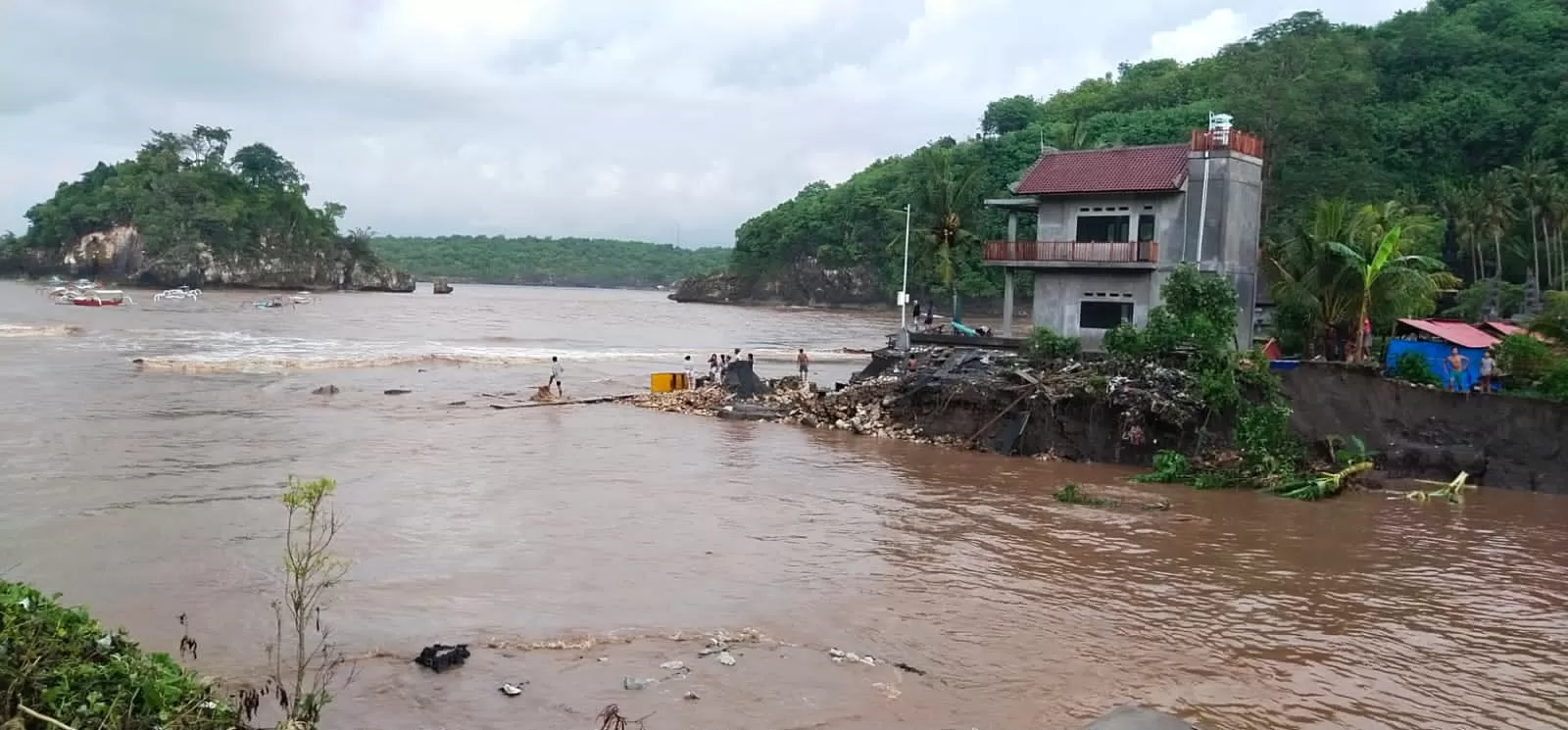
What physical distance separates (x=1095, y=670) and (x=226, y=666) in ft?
30.7

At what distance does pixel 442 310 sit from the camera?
98.0 m

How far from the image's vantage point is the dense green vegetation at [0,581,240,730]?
7.02 m

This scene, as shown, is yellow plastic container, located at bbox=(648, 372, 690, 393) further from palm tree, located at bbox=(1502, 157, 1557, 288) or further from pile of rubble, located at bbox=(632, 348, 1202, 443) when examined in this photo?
palm tree, located at bbox=(1502, 157, 1557, 288)

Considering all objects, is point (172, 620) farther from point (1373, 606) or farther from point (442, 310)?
point (442, 310)

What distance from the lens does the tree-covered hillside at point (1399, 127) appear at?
46.5 m

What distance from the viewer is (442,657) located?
11.1 metres

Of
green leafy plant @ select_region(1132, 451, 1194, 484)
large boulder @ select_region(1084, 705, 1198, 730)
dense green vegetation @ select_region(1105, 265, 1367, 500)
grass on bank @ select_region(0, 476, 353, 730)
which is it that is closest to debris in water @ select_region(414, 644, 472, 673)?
grass on bank @ select_region(0, 476, 353, 730)

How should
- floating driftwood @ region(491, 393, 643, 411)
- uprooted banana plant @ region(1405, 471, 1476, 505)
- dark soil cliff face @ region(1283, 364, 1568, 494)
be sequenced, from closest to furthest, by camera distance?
uprooted banana plant @ region(1405, 471, 1476, 505) < dark soil cliff face @ region(1283, 364, 1568, 494) < floating driftwood @ region(491, 393, 643, 411)

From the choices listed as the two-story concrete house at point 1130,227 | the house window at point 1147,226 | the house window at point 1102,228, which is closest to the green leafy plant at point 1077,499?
the two-story concrete house at point 1130,227

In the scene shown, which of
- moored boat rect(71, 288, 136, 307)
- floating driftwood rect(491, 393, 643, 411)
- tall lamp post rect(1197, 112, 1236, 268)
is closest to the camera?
tall lamp post rect(1197, 112, 1236, 268)

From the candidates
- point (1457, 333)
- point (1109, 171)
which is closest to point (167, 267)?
point (1109, 171)

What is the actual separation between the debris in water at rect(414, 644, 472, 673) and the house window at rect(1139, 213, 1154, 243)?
2377 cm

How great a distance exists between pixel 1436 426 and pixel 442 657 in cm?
2207

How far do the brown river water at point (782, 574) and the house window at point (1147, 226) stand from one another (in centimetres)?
859
